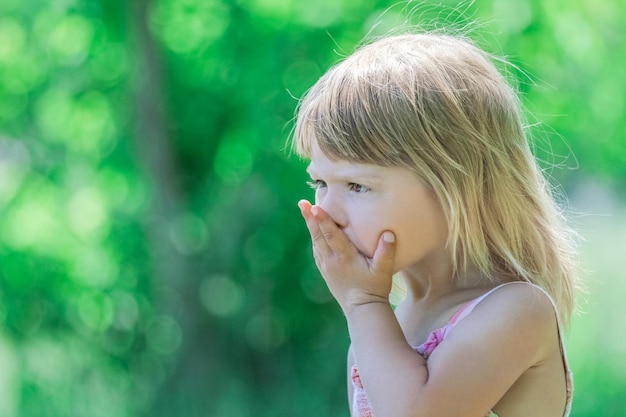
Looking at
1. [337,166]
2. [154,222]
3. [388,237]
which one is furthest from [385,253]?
[154,222]

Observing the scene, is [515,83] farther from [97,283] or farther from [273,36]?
[97,283]

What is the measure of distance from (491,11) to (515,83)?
36.7 inches

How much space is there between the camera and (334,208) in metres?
1.13

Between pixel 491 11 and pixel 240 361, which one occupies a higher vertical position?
pixel 491 11

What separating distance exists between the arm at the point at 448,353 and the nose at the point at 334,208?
62 millimetres

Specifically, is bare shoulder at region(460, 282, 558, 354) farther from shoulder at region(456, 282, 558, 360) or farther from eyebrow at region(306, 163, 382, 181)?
eyebrow at region(306, 163, 382, 181)

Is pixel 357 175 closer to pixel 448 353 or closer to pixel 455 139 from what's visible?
pixel 455 139

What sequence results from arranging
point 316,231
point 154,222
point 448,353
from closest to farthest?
1. point 448,353
2. point 316,231
3. point 154,222

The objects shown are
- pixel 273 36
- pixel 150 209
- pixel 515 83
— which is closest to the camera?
pixel 515 83

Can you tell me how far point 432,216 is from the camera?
112 centimetres

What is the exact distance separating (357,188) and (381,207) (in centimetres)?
4

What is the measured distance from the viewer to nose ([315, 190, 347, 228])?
1128mm

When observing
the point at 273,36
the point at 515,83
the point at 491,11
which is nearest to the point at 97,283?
the point at 273,36

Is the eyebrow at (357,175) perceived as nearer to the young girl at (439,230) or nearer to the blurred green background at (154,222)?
the young girl at (439,230)
